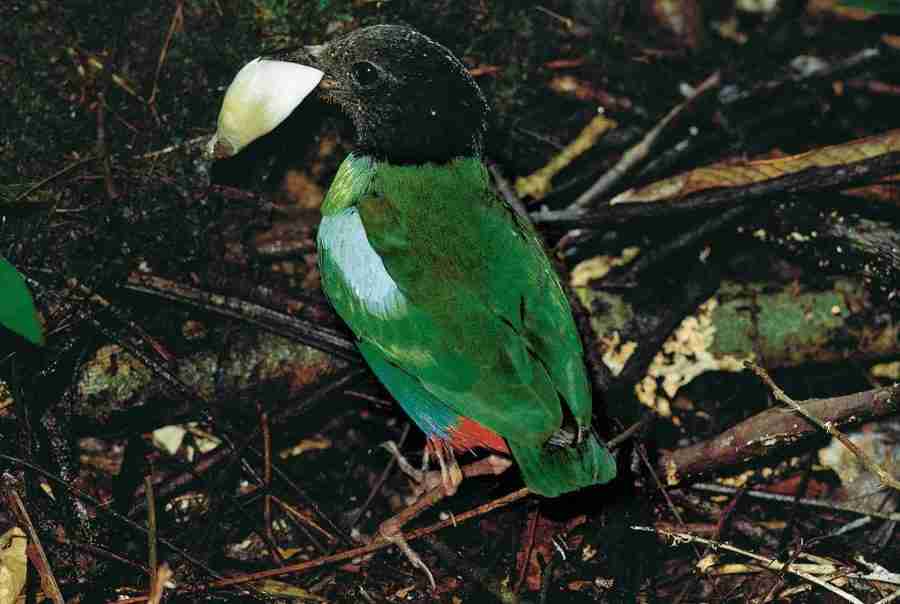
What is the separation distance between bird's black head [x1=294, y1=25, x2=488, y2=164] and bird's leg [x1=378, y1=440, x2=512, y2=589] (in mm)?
1091

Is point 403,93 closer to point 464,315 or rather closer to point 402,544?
point 464,315

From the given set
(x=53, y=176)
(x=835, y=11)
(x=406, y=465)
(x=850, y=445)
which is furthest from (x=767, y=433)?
(x=835, y=11)

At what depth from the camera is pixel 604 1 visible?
4641mm

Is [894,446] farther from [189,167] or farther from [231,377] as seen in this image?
[189,167]

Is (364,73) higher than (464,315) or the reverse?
higher

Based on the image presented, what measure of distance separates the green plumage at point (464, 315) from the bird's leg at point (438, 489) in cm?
21

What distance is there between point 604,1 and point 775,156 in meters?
1.22

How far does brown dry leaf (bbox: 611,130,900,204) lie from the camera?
3708mm

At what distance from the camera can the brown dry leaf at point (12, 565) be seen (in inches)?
108

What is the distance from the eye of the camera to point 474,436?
10.1 ft

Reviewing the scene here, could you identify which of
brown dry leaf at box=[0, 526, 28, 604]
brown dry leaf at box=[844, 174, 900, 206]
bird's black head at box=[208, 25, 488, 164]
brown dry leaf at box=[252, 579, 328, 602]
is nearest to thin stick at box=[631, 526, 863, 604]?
brown dry leaf at box=[252, 579, 328, 602]

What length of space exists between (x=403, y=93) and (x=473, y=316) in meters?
0.88

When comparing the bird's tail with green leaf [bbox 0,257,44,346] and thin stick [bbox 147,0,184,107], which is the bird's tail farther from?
thin stick [bbox 147,0,184,107]

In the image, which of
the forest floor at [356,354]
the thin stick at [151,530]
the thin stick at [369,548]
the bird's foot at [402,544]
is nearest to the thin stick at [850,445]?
the forest floor at [356,354]
